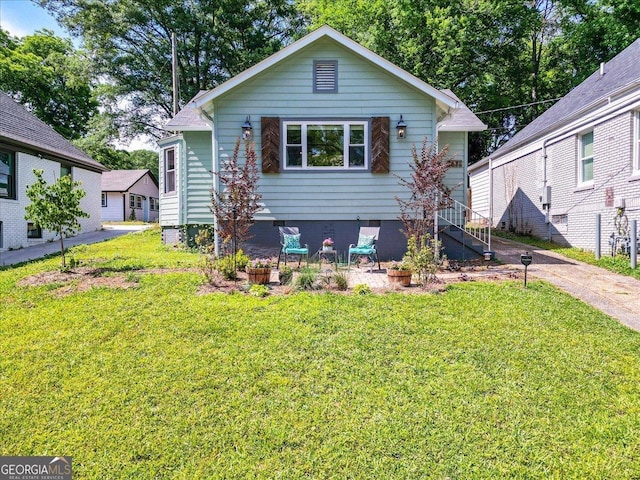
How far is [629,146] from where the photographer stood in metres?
8.47

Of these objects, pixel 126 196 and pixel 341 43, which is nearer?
pixel 341 43

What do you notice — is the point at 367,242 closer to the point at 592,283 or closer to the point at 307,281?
the point at 307,281

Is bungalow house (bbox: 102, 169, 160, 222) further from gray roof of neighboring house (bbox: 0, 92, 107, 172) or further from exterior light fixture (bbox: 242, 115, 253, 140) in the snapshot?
exterior light fixture (bbox: 242, 115, 253, 140)

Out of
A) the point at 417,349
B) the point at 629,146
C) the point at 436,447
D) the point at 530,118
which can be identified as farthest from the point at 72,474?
the point at 530,118

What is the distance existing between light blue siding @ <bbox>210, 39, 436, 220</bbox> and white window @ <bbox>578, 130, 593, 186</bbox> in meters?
4.79

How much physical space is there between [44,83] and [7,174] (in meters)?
22.4

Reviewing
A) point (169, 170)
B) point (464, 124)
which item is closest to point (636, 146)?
point (464, 124)

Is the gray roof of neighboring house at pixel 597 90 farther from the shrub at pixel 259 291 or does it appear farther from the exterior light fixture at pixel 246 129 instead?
the shrub at pixel 259 291

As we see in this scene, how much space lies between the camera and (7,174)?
1161 cm

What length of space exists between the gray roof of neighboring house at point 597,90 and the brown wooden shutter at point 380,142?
17.4ft

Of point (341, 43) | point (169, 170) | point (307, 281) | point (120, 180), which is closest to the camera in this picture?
point (307, 281)

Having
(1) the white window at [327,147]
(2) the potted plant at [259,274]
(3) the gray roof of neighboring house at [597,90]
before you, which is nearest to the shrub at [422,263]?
(2) the potted plant at [259,274]

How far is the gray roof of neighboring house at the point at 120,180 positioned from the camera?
1082 inches

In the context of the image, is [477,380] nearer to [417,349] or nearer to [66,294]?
[417,349]
